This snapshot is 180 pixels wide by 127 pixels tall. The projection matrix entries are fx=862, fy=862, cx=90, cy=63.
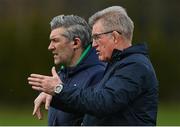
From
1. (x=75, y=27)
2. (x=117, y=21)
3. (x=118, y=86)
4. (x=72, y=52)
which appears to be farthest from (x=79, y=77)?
(x=118, y=86)

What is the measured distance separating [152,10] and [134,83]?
25.8 m

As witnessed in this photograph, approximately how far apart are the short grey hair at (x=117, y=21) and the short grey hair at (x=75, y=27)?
31.9 inches

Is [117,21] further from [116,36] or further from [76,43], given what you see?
[76,43]

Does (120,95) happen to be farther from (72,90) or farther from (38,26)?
(38,26)

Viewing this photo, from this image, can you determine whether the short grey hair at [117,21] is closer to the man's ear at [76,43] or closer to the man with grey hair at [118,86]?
the man with grey hair at [118,86]

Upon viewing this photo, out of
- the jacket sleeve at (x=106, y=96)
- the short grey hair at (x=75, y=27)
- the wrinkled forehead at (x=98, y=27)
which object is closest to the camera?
the jacket sleeve at (x=106, y=96)

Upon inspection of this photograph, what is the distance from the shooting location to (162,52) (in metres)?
26.1

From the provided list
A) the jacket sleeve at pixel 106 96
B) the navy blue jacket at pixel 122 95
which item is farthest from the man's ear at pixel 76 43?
the jacket sleeve at pixel 106 96

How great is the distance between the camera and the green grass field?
18.1 meters

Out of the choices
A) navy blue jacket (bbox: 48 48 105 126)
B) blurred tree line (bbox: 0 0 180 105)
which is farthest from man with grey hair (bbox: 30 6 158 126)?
blurred tree line (bbox: 0 0 180 105)

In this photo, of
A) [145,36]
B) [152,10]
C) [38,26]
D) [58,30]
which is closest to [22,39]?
[38,26]

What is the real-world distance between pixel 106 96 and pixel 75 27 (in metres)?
1.40

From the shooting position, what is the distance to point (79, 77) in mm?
7266

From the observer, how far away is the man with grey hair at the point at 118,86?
242 inches
